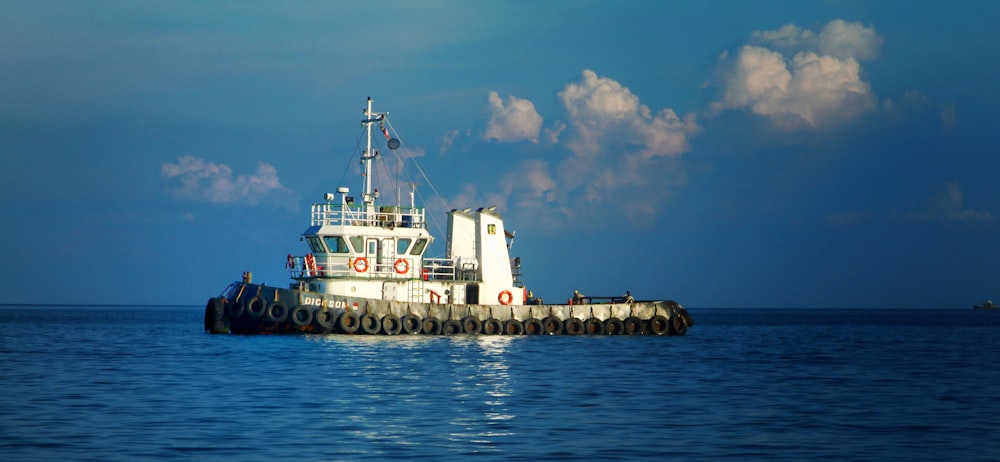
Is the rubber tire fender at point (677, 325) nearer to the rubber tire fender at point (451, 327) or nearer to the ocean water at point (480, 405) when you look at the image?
the ocean water at point (480, 405)

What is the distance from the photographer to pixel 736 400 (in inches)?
1128

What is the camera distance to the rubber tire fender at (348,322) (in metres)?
47.7

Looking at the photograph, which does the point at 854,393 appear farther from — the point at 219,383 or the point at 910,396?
the point at 219,383

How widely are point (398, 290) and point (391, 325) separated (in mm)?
2071

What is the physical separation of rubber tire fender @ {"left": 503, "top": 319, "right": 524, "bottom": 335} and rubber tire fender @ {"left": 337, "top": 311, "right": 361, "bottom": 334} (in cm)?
722

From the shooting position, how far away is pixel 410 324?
A: 4912 centimetres

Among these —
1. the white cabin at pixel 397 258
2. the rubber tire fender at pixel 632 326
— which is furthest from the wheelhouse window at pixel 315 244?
the rubber tire fender at pixel 632 326

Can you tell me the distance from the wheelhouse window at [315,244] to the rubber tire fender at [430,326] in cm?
547

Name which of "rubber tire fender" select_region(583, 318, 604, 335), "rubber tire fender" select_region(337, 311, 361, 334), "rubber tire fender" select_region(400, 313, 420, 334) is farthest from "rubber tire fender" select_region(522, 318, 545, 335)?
"rubber tire fender" select_region(337, 311, 361, 334)

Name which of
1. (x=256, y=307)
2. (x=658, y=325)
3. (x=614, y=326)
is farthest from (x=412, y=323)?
(x=658, y=325)

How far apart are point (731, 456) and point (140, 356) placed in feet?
103

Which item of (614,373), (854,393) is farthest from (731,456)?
(614,373)

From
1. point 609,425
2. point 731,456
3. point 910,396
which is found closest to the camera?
point 731,456

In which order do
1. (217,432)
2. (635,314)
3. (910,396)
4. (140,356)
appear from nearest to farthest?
(217,432) < (910,396) < (140,356) < (635,314)
